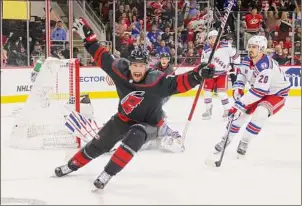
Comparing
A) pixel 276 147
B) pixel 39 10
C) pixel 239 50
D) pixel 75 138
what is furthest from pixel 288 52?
pixel 75 138

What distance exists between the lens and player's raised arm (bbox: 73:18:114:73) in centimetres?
314

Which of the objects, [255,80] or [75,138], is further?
[75,138]

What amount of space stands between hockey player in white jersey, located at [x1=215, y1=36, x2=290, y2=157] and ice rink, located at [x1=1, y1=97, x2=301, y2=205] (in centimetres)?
23

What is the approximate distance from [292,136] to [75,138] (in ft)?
6.47

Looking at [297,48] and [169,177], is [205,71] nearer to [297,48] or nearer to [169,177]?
[169,177]

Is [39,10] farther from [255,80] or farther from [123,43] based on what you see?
[255,80]

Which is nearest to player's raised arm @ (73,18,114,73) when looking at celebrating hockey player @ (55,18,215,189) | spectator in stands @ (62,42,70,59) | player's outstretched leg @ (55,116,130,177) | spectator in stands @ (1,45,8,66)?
celebrating hockey player @ (55,18,215,189)

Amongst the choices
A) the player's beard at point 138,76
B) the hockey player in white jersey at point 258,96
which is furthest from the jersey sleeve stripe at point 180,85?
the hockey player in white jersey at point 258,96

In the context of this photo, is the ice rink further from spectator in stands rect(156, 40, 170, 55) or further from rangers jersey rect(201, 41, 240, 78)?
spectator in stands rect(156, 40, 170, 55)

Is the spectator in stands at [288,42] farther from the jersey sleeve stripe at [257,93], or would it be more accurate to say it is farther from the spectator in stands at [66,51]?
the jersey sleeve stripe at [257,93]

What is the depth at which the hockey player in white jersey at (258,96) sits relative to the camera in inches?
154

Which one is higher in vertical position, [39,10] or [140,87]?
[39,10]

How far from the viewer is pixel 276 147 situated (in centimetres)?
456

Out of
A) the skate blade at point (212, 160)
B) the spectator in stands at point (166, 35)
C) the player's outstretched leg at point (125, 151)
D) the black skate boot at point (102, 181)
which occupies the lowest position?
the skate blade at point (212, 160)
